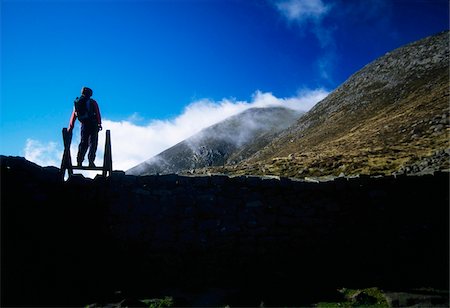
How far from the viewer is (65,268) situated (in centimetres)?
930

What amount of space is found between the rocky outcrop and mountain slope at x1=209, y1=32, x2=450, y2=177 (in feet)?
44.8

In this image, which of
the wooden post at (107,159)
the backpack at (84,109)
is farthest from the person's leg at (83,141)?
the wooden post at (107,159)

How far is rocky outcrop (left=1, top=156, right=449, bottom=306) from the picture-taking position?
8984 mm

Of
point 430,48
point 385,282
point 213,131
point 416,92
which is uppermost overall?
point 213,131

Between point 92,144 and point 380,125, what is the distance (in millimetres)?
44878

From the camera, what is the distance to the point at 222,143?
14700 centimetres

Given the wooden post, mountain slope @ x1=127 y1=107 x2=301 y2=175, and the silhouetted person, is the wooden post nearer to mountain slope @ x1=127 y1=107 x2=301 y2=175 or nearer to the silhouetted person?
the silhouetted person

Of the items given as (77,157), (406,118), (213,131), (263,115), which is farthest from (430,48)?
(263,115)

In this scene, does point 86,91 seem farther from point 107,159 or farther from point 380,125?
point 380,125

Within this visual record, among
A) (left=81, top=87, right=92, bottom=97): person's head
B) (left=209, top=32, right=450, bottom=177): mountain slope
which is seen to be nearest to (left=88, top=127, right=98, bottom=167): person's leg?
(left=81, top=87, right=92, bottom=97): person's head

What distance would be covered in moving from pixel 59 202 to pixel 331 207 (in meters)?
8.34

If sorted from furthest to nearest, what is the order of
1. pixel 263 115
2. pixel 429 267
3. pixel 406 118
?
pixel 263 115, pixel 406 118, pixel 429 267

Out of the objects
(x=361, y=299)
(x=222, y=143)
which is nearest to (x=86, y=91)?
(x=361, y=299)

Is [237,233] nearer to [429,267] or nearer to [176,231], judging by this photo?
[176,231]
